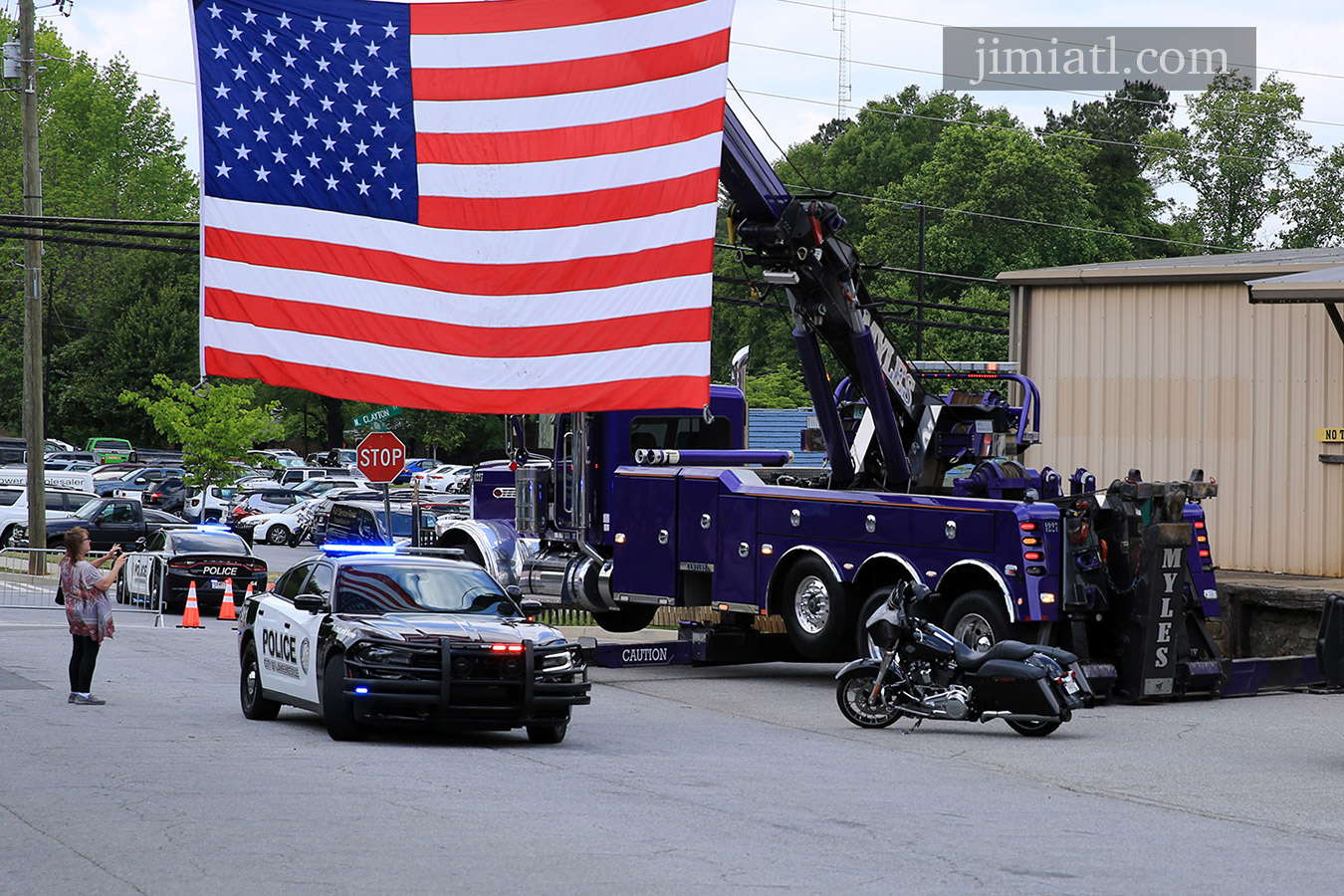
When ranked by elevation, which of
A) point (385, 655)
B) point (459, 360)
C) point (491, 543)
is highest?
point (459, 360)

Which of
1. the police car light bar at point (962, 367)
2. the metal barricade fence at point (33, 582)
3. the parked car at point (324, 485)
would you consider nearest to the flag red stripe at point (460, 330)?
the police car light bar at point (962, 367)

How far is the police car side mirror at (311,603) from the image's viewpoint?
13.6 m

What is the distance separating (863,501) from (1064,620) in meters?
2.44

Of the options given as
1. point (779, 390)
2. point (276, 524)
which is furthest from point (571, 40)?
point (779, 390)

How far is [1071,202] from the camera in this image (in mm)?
66188

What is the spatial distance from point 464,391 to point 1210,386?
1528cm

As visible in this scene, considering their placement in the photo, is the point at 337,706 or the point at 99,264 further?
the point at 99,264

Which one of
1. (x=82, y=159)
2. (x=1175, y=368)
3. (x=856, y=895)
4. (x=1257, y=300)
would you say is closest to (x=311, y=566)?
(x=856, y=895)

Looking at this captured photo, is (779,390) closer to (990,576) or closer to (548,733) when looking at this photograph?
(990,576)

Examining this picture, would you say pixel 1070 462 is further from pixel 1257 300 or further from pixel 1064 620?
pixel 1064 620

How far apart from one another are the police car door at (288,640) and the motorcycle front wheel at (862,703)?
15.7ft

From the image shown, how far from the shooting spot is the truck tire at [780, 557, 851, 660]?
17781mm

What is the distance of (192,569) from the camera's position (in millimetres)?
28578

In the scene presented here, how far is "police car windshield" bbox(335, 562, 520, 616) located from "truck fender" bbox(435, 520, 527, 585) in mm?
7924
